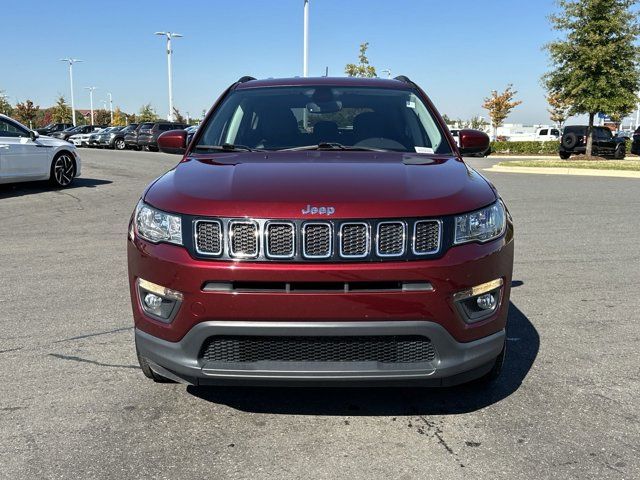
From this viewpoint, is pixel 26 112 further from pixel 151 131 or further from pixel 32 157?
pixel 32 157

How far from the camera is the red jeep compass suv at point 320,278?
2.68 m

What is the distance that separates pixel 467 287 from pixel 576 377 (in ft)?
4.56

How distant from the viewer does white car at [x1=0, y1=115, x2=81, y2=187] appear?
1216cm

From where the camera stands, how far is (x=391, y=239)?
8.98 ft

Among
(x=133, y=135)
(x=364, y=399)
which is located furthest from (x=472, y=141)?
(x=133, y=135)

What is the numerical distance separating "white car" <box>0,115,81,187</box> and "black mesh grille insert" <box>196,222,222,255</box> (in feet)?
35.8

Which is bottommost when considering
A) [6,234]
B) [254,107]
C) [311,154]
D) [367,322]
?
[6,234]

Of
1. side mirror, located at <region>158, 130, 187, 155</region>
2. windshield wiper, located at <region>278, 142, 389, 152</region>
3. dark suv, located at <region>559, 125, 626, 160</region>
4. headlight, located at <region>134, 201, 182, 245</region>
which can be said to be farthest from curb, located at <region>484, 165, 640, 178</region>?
headlight, located at <region>134, 201, 182, 245</region>

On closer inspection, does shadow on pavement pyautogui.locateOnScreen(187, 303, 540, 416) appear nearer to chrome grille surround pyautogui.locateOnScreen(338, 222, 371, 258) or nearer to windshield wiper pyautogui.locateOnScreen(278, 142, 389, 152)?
chrome grille surround pyautogui.locateOnScreen(338, 222, 371, 258)

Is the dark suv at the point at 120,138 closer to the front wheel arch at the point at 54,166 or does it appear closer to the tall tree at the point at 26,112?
the front wheel arch at the point at 54,166

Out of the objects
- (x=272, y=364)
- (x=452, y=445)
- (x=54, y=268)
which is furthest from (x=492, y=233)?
(x=54, y=268)

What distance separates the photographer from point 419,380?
281 centimetres

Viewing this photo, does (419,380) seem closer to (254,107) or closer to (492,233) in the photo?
(492,233)

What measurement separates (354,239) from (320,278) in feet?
0.77
